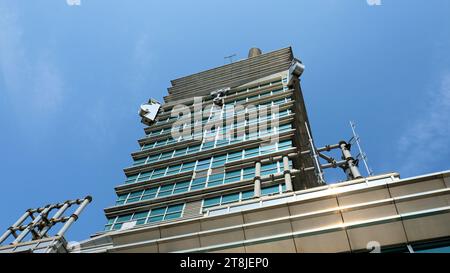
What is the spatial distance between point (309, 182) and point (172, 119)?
896 inches

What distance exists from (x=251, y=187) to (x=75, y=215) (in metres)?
14.5

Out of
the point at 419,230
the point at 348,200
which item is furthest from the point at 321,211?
the point at 419,230

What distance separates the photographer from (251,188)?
3312cm

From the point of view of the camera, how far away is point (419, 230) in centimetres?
1498

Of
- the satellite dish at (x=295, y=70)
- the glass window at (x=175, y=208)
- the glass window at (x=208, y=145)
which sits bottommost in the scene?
the glass window at (x=175, y=208)

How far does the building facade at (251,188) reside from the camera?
623 inches

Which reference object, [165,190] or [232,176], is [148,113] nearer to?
[165,190]

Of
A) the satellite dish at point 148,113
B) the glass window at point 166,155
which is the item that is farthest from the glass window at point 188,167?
the satellite dish at point 148,113

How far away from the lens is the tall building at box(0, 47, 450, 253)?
15.8 m

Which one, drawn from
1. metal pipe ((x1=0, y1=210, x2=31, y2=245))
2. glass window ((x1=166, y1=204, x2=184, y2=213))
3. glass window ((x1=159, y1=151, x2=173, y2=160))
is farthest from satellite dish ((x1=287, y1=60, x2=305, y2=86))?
metal pipe ((x1=0, y1=210, x2=31, y2=245))

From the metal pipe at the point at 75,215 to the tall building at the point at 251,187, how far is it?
255 centimetres

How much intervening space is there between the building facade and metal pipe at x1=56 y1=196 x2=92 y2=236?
2.27 m

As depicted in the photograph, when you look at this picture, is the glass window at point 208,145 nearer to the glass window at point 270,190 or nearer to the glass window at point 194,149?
the glass window at point 194,149
